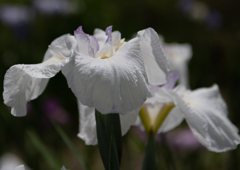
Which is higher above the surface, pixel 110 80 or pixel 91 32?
pixel 110 80

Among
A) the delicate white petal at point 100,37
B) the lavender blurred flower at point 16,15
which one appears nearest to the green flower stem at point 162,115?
the delicate white petal at point 100,37

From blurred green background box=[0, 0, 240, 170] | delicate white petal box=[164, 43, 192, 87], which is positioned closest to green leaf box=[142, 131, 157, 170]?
blurred green background box=[0, 0, 240, 170]

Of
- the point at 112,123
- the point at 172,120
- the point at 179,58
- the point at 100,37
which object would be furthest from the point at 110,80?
the point at 179,58

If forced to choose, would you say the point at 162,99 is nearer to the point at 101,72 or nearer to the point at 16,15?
the point at 101,72

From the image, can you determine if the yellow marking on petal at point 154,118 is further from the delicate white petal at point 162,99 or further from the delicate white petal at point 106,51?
the delicate white petal at point 106,51

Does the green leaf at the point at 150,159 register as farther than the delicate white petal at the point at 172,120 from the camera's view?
No

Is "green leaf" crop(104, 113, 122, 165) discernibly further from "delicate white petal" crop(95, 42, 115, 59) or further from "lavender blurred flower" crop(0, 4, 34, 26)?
"lavender blurred flower" crop(0, 4, 34, 26)
